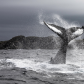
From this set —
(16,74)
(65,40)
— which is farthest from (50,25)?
(16,74)

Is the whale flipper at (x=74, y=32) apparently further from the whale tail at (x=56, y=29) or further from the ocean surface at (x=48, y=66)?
the ocean surface at (x=48, y=66)

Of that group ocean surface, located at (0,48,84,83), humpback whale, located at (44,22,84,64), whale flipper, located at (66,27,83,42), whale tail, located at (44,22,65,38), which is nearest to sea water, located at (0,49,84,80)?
ocean surface, located at (0,48,84,83)

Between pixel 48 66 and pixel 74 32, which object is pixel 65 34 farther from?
pixel 48 66

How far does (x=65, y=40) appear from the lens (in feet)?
31.3

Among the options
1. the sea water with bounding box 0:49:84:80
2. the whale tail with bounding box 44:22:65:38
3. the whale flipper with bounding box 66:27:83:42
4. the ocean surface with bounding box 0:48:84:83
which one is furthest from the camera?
the whale flipper with bounding box 66:27:83:42

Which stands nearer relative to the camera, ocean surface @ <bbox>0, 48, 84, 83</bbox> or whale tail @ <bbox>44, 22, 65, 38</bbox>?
ocean surface @ <bbox>0, 48, 84, 83</bbox>

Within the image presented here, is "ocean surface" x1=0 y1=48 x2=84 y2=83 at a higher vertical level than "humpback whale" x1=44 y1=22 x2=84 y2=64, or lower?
lower

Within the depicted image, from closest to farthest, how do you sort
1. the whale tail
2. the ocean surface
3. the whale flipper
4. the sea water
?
the ocean surface, the sea water, the whale tail, the whale flipper

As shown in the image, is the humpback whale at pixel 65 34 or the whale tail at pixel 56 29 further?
the humpback whale at pixel 65 34

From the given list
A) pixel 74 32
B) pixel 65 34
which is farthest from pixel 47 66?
pixel 74 32

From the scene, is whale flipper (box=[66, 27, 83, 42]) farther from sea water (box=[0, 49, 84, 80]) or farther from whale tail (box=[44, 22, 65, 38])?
sea water (box=[0, 49, 84, 80])

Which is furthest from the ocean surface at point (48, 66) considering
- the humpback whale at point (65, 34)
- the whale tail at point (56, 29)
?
the whale tail at point (56, 29)

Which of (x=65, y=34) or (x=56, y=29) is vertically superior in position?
(x=56, y=29)

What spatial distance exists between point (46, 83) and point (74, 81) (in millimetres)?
1013
